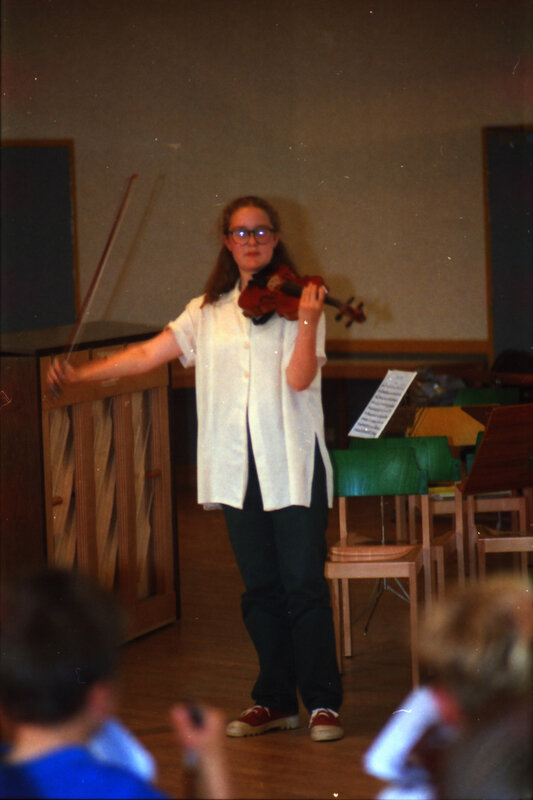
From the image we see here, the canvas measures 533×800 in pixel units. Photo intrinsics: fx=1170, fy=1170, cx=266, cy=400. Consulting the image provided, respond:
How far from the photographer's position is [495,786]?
1010 mm

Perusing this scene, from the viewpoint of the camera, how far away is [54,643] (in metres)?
1.01

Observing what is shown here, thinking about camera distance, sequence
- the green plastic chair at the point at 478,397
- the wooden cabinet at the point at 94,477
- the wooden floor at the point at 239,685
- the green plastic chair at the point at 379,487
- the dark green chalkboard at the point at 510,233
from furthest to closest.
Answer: the dark green chalkboard at the point at 510,233, the green plastic chair at the point at 478,397, the wooden cabinet at the point at 94,477, the green plastic chair at the point at 379,487, the wooden floor at the point at 239,685

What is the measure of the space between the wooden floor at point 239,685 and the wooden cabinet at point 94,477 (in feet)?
0.58

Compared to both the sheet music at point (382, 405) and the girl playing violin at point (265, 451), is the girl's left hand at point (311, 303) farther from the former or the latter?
the sheet music at point (382, 405)

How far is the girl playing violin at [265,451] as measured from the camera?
2.30 metres

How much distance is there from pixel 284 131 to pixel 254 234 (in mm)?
1952

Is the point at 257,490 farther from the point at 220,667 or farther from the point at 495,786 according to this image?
the point at 495,786

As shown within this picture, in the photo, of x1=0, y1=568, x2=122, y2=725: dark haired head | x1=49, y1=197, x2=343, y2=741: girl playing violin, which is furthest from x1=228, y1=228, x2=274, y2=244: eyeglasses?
x1=0, y1=568, x2=122, y2=725: dark haired head

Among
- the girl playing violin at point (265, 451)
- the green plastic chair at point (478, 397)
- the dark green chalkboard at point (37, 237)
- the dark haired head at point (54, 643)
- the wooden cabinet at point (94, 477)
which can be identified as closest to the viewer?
the dark haired head at point (54, 643)

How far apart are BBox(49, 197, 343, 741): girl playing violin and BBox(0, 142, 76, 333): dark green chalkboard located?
226 cm

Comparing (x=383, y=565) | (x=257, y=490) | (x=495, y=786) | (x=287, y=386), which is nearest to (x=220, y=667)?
(x=383, y=565)

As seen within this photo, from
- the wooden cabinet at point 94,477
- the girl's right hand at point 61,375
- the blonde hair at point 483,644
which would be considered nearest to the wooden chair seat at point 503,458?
the wooden cabinet at point 94,477

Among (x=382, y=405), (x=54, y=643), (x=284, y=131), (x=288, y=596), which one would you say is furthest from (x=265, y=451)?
(x=284, y=131)

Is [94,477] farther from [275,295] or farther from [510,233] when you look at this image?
[510,233]
